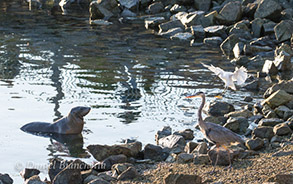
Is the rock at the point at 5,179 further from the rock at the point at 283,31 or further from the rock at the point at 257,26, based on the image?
the rock at the point at 257,26

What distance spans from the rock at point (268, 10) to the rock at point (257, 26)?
0.69 m

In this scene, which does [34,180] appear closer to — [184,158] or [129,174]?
[129,174]

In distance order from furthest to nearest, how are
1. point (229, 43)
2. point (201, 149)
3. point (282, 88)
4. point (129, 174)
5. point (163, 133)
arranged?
1. point (229, 43)
2. point (282, 88)
3. point (163, 133)
4. point (201, 149)
5. point (129, 174)

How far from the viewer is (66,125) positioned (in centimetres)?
952

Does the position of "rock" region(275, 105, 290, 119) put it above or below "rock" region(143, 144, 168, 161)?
above

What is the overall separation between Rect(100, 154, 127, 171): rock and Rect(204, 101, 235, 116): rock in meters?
3.02

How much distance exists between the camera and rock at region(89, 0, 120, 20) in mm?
21062

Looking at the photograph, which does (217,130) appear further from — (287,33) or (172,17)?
(172,17)

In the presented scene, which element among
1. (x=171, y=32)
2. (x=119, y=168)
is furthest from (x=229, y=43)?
(x=119, y=168)

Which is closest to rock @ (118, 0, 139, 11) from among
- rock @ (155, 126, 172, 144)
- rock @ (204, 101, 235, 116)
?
rock @ (204, 101, 235, 116)

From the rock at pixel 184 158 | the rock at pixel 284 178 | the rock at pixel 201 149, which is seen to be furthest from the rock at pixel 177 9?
the rock at pixel 284 178

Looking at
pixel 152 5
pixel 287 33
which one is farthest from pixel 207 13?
pixel 287 33

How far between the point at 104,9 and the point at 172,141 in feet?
44.4

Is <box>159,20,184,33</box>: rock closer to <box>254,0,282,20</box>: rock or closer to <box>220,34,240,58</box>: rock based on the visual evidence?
<box>254,0,282,20</box>: rock
